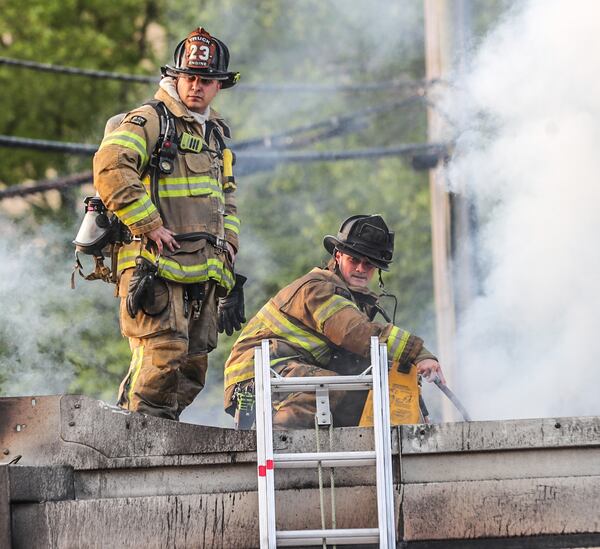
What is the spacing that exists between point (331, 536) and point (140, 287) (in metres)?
1.66

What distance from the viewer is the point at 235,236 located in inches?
274

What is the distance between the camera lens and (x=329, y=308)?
7094mm

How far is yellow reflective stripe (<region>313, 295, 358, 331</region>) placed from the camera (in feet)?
23.2

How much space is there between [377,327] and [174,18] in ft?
44.6

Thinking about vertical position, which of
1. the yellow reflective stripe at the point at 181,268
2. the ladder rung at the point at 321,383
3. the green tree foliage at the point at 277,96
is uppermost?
the green tree foliage at the point at 277,96

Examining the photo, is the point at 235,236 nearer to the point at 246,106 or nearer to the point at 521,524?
the point at 521,524

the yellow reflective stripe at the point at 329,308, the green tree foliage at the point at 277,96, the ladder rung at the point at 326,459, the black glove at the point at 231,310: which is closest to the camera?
the ladder rung at the point at 326,459

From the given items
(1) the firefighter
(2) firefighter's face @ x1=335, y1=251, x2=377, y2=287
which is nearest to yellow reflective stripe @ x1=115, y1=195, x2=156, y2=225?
(1) the firefighter

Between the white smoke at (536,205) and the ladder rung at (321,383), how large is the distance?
3854mm

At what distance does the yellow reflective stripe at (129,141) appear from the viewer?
644 cm

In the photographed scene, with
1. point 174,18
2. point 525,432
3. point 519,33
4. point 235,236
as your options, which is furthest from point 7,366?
point 174,18

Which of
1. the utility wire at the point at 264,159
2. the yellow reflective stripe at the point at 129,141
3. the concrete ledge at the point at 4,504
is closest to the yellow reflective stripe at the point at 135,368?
the yellow reflective stripe at the point at 129,141

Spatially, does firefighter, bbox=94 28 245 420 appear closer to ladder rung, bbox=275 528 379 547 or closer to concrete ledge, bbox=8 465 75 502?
concrete ledge, bbox=8 465 75 502

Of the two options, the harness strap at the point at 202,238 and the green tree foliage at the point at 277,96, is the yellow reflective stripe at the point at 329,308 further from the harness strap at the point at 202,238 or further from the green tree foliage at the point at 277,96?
the green tree foliage at the point at 277,96
